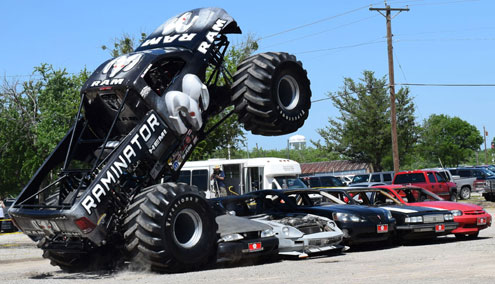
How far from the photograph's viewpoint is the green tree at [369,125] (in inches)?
2046

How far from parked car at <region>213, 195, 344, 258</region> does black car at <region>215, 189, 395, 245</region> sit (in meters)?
0.29

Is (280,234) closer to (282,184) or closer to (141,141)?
(141,141)

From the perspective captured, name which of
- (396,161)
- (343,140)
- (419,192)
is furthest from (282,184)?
(343,140)

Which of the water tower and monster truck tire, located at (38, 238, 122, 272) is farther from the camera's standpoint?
the water tower

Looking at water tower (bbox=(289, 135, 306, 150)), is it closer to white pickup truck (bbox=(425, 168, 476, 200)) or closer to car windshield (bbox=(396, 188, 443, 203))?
white pickup truck (bbox=(425, 168, 476, 200))

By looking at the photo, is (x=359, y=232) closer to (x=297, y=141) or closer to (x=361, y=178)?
(x=361, y=178)

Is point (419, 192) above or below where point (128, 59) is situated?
below

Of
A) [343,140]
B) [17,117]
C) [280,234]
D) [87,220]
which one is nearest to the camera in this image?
[87,220]

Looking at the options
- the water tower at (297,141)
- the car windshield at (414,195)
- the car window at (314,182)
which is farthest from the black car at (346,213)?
the water tower at (297,141)

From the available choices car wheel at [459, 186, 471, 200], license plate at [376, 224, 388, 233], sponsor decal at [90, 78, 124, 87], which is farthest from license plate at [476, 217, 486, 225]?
car wheel at [459, 186, 471, 200]

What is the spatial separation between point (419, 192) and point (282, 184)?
542 inches

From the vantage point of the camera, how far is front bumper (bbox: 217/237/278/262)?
11828mm

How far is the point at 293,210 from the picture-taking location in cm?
1425

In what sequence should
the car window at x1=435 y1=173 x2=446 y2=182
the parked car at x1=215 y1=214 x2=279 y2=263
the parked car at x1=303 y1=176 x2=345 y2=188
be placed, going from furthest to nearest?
the parked car at x1=303 y1=176 x2=345 y2=188, the car window at x1=435 y1=173 x2=446 y2=182, the parked car at x1=215 y1=214 x2=279 y2=263
